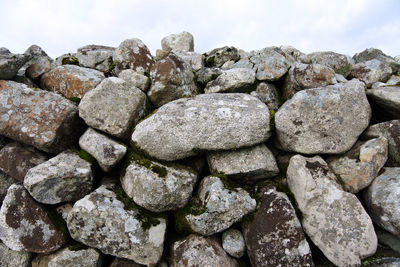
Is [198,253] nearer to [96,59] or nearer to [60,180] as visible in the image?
[60,180]

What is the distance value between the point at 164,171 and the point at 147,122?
47.0 inches

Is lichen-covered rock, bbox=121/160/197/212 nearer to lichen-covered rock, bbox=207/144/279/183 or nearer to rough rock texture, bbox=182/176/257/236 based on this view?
A: rough rock texture, bbox=182/176/257/236

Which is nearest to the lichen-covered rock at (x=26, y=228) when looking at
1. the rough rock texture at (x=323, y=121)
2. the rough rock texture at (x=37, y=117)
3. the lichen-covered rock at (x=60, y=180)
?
the lichen-covered rock at (x=60, y=180)

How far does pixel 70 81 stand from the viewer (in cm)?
641

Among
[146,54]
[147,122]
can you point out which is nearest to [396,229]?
[147,122]

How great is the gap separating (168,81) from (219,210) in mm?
3315

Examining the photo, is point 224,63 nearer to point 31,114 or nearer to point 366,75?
point 366,75

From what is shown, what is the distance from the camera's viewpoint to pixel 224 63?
28.2 feet

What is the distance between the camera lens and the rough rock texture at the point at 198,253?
4.74 m

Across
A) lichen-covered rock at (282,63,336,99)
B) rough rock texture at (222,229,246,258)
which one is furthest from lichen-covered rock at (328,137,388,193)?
rough rock texture at (222,229,246,258)

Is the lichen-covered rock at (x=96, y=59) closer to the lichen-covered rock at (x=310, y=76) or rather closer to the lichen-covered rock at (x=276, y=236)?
the lichen-covered rock at (x=310, y=76)

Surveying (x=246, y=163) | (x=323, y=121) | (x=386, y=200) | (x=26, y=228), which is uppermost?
(x=323, y=121)

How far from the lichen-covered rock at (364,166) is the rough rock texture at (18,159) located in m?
6.80

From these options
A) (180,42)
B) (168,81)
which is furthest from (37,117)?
(180,42)
